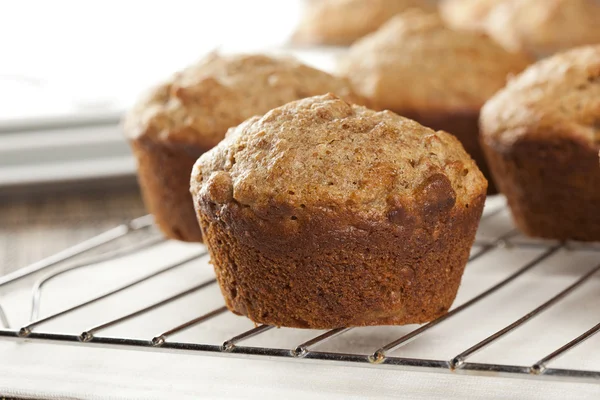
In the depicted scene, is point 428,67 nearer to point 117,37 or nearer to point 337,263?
point 337,263

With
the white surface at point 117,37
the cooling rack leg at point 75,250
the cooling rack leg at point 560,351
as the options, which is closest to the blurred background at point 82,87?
the white surface at point 117,37

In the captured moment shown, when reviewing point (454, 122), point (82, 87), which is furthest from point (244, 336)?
point (82, 87)

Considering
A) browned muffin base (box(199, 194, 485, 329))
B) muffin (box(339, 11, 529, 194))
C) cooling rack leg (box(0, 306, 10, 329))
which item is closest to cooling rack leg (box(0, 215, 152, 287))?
cooling rack leg (box(0, 306, 10, 329))

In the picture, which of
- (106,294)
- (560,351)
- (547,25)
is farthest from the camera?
(547,25)

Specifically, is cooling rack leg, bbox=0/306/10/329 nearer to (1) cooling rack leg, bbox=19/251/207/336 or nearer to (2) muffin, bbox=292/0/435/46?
(1) cooling rack leg, bbox=19/251/207/336

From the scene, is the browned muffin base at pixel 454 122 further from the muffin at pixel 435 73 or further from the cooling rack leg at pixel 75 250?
the cooling rack leg at pixel 75 250

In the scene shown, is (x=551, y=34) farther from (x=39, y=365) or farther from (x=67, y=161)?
(x=39, y=365)

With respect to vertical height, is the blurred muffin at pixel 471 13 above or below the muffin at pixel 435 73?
above
